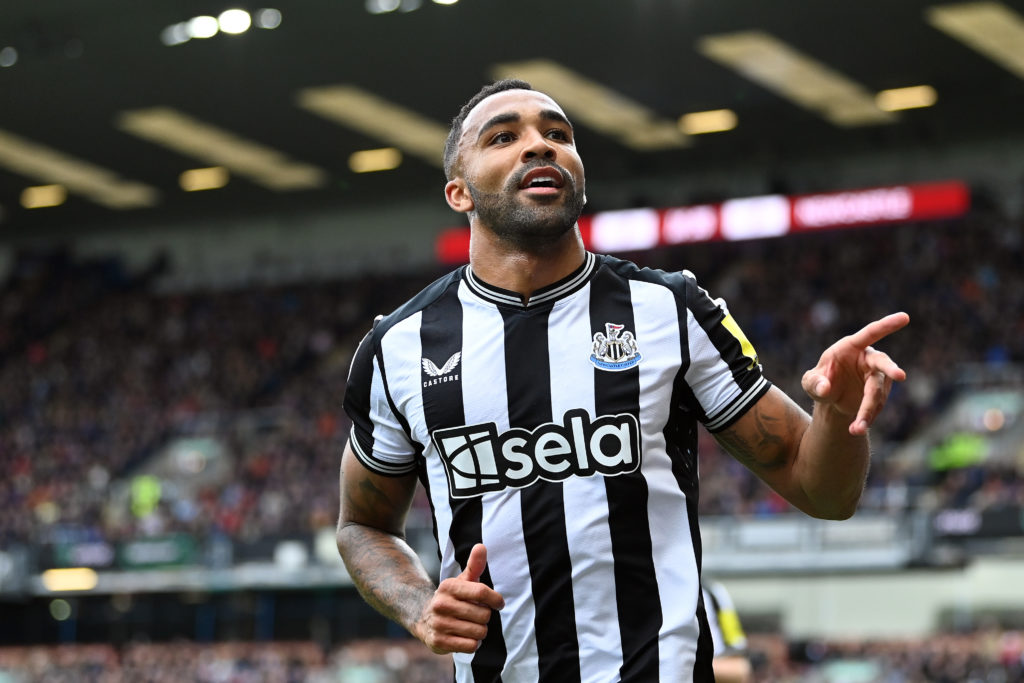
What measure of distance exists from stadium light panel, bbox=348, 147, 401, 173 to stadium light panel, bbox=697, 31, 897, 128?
8156 mm

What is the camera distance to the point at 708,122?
98.9 feet

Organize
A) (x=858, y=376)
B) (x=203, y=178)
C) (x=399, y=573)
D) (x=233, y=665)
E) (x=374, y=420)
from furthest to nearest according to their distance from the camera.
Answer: (x=203, y=178) < (x=233, y=665) < (x=374, y=420) < (x=399, y=573) < (x=858, y=376)

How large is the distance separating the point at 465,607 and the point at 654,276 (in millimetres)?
1012

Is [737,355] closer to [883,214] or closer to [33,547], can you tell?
[883,214]

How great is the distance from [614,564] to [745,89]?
25194 millimetres

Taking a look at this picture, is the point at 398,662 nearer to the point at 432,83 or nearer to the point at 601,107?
the point at 432,83

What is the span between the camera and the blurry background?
2398cm

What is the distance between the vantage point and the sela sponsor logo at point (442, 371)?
379 centimetres

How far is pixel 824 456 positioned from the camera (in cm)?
354

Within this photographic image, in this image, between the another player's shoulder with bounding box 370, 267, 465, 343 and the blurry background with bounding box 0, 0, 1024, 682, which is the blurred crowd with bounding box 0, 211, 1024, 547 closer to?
the blurry background with bounding box 0, 0, 1024, 682

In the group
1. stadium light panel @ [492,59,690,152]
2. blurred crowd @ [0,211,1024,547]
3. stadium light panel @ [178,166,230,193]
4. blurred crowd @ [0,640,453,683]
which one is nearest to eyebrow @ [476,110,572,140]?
blurred crowd @ [0,640,453,683]

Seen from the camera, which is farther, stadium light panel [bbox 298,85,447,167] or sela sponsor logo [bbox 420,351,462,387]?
stadium light panel [bbox 298,85,447,167]

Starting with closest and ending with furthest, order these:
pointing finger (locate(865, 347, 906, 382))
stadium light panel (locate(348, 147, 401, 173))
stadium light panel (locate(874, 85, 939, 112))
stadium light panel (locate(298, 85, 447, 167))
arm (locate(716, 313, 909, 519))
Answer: pointing finger (locate(865, 347, 906, 382)), arm (locate(716, 313, 909, 519)), stadium light panel (locate(874, 85, 939, 112)), stadium light panel (locate(298, 85, 447, 167)), stadium light panel (locate(348, 147, 401, 173))

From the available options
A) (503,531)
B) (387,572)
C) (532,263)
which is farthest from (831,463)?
(387,572)
